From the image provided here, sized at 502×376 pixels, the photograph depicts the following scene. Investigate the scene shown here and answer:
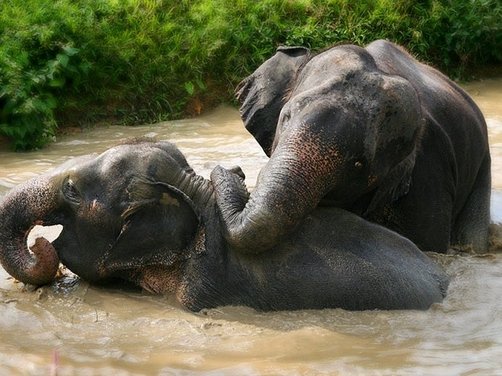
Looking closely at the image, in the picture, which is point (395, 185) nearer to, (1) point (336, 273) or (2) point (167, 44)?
(1) point (336, 273)

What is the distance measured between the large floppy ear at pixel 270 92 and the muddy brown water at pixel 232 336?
1089mm

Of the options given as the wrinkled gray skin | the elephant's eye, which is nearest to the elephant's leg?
the wrinkled gray skin

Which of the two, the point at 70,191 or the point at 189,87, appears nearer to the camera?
the point at 70,191

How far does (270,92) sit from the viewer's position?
550 cm

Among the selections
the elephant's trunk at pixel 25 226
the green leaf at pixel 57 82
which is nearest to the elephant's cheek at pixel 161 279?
the elephant's trunk at pixel 25 226

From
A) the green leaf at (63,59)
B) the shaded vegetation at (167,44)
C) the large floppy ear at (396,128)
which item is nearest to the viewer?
the large floppy ear at (396,128)

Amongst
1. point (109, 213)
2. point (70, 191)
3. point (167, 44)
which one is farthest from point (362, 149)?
point (167, 44)

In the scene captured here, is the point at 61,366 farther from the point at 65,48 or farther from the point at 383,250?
the point at 65,48

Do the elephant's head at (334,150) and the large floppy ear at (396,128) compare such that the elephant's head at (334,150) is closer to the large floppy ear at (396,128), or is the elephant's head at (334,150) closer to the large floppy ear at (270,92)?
the large floppy ear at (396,128)

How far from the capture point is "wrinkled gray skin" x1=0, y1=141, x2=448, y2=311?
4.75 meters

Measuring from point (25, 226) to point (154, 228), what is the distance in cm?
54

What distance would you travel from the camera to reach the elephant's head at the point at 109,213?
4762mm

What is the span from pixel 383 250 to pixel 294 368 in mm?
809

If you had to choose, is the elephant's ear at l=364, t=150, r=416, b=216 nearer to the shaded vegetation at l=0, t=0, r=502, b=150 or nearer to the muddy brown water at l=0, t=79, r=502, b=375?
the muddy brown water at l=0, t=79, r=502, b=375
